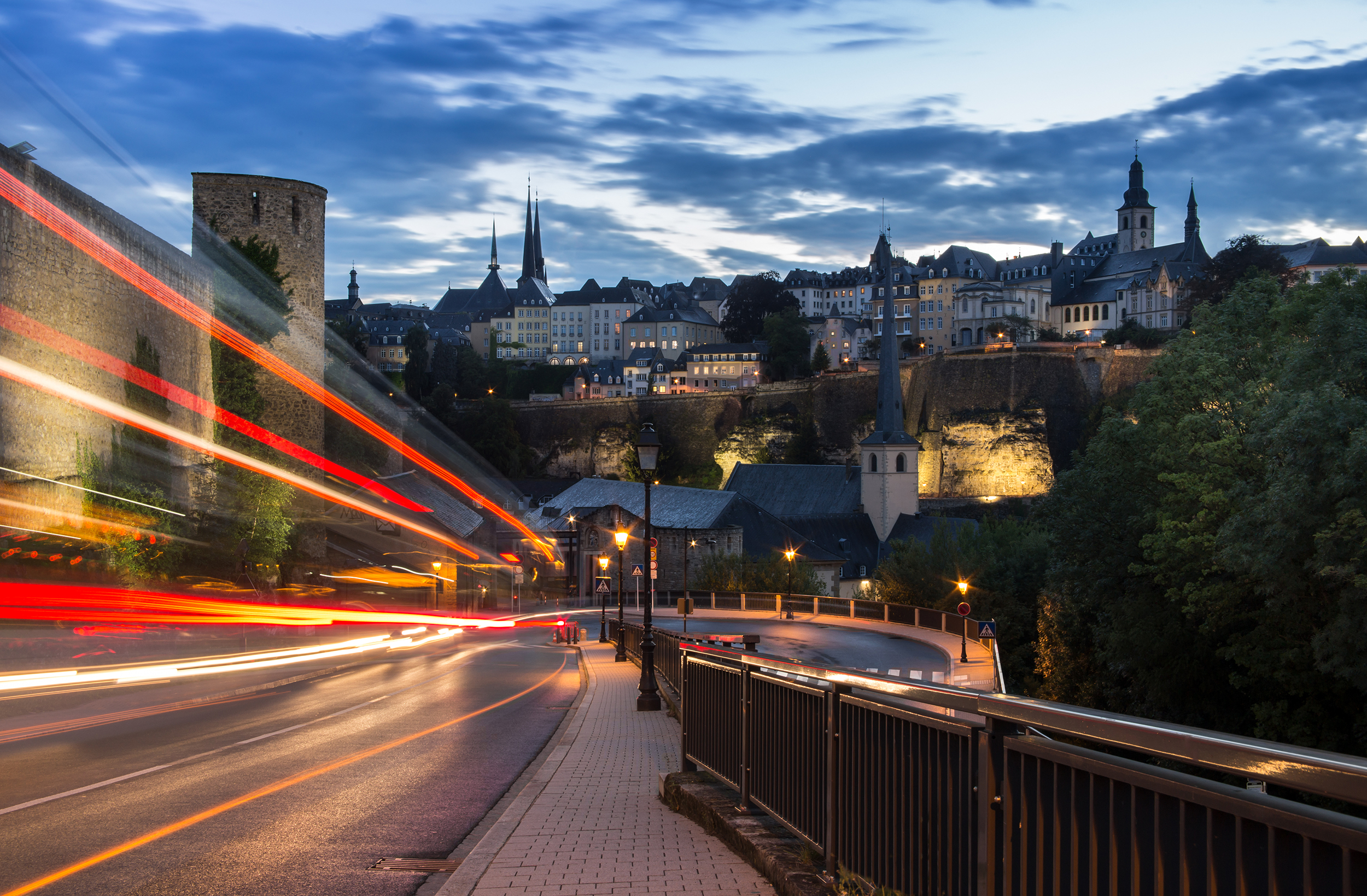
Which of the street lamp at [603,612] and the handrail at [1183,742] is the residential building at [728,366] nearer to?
the street lamp at [603,612]

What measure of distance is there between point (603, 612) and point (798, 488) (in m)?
52.5

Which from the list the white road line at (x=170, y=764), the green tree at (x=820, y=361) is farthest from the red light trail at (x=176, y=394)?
the green tree at (x=820, y=361)

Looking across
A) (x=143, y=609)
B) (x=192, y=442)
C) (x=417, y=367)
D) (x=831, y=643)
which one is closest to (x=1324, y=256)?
(x=417, y=367)

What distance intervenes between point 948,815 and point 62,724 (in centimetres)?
1328

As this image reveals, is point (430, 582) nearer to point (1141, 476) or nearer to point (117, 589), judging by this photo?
point (117, 589)

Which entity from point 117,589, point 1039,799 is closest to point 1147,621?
point 117,589

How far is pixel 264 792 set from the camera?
9539 mm

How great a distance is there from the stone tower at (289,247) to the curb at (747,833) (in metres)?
38.8

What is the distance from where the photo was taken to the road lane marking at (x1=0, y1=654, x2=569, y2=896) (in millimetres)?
6637

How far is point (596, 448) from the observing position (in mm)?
129875

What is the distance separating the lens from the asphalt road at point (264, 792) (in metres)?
6.93

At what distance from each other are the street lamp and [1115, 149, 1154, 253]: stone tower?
423 feet

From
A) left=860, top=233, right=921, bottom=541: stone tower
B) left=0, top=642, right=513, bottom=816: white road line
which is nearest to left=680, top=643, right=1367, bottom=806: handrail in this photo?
left=0, top=642, right=513, bottom=816: white road line

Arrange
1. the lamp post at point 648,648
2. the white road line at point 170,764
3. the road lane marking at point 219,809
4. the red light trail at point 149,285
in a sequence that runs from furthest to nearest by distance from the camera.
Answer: the red light trail at point 149,285 < the lamp post at point 648,648 < the white road line at point 170,764 < the road lane marking at point 219,809
